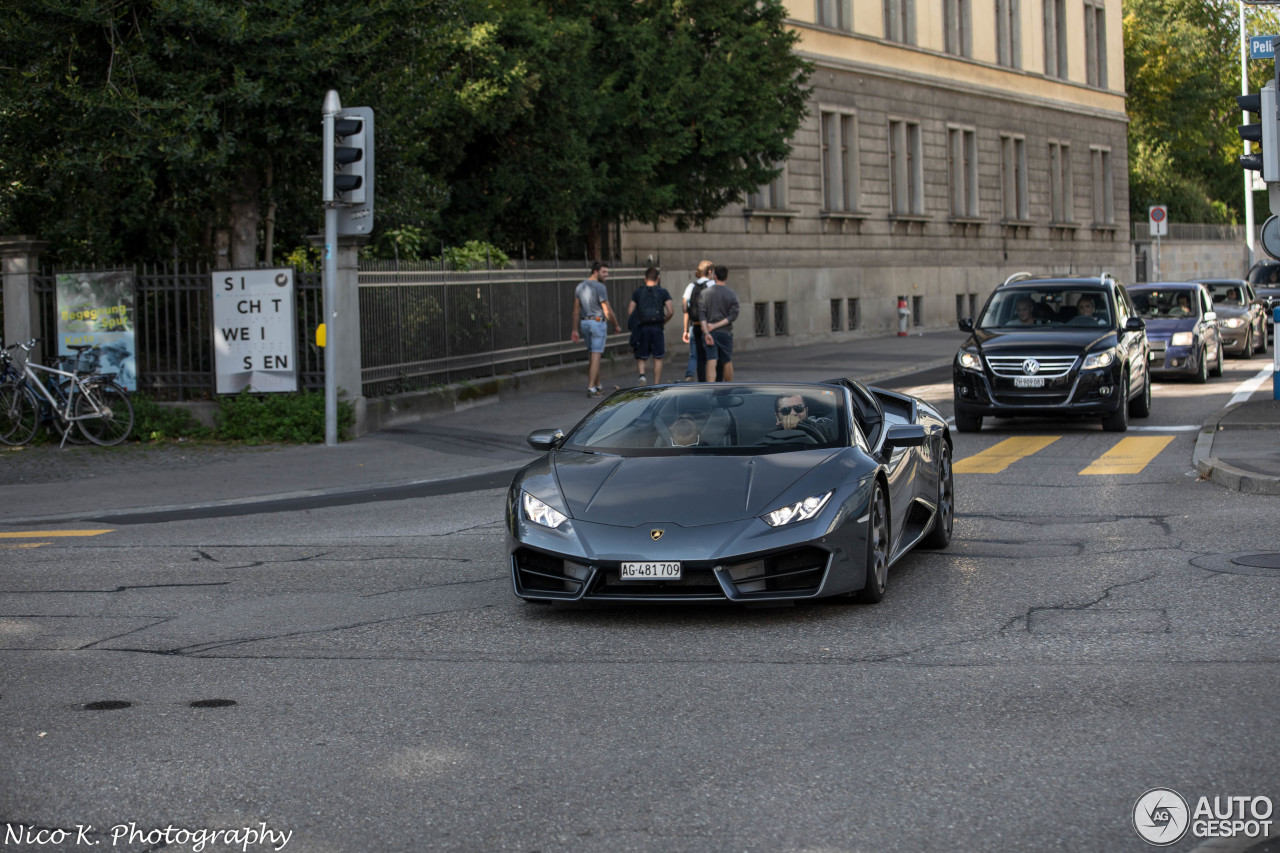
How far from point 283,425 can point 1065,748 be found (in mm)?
13639

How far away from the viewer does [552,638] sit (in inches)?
295

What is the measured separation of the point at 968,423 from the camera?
1791 cm

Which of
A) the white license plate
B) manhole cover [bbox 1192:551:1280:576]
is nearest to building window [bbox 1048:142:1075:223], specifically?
manhole cover [bbox 1192:551:1280:576]

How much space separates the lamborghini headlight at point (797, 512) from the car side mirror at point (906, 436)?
3.67 feet

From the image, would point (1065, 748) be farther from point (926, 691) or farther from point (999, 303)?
point (999, 303)

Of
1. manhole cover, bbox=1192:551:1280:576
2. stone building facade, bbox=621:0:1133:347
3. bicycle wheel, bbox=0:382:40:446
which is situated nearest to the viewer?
manhole cover, bbox=1192:551:1280:576

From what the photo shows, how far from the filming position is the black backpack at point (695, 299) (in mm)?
21453

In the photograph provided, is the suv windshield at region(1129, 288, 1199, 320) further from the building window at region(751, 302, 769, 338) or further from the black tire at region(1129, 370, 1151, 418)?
the building window at region(751, 302, 769, 338)

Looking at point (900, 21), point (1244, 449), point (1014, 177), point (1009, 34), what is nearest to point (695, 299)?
point (1244, 449)

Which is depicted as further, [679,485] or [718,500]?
[679,485]

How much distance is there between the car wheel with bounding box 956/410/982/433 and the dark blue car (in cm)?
701

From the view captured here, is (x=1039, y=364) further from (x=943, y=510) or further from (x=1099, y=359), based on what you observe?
(x=943, y=510)

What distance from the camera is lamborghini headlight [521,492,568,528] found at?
7859 millimetres

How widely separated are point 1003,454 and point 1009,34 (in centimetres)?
3785
